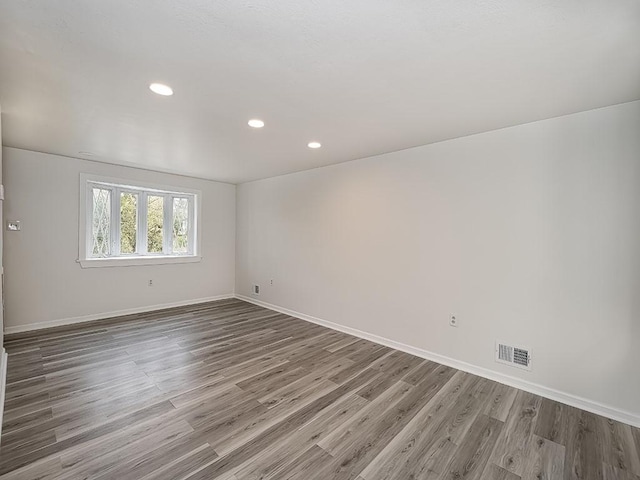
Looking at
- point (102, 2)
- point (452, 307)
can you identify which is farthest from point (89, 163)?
point (452, 307)

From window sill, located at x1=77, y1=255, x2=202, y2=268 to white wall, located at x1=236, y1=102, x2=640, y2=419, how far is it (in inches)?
102

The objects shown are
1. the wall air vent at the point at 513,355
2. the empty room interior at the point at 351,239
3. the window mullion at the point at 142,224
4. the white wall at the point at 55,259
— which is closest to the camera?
the empty room interior at the point at 351,239

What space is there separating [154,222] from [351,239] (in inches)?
137

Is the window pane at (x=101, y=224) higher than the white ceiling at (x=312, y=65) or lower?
lower

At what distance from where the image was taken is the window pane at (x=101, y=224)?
4445 millimetres

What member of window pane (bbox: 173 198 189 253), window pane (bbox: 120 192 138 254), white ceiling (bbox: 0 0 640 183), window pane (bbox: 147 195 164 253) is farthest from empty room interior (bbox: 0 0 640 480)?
window pane (bbox: 173 198 189 253)

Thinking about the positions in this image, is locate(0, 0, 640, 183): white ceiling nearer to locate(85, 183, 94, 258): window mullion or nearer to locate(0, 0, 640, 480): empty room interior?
locate(0, 0, 640, 480): empty room interior

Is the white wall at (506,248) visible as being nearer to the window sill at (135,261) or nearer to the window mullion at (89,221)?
the window sill at (135,261)

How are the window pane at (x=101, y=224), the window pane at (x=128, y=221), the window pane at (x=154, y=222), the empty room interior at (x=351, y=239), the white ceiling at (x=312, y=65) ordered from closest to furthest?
the white ceiling at (x=312, y=65), the empty room interior at (x=351, y=239), the window pane at (x=101, y=224), the window pane at (x=128, y=221), the window pane at (x=154, y=222)

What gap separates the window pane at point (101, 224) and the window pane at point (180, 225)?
101 cm

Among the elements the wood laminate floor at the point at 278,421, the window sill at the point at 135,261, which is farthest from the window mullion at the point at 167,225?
the wood laminate floor at the point at 278,421

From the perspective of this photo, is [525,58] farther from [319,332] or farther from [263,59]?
[319,332]

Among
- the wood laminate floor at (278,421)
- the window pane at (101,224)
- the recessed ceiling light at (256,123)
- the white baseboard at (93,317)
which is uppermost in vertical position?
the recessed ceiling light at (256,123)

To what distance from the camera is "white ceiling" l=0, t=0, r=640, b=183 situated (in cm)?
137
